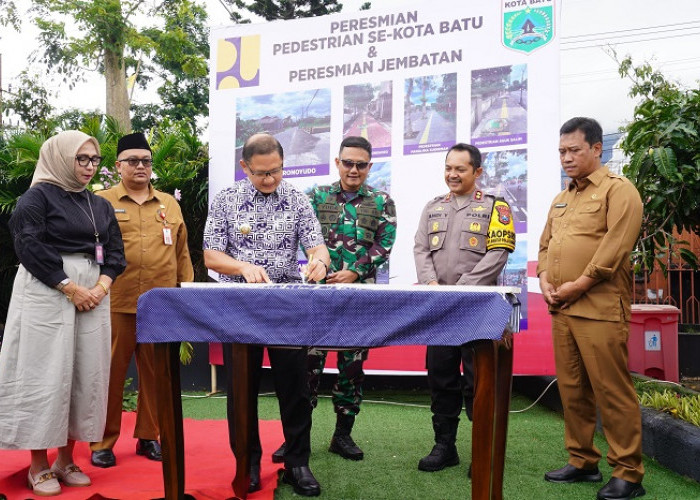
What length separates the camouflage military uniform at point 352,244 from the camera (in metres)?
3.75

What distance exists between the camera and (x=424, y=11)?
5.33 m

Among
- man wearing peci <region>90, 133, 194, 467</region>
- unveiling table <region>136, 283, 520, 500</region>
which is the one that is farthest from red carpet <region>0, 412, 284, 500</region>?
unveiling table <region>136, 283, 520, 500</region>

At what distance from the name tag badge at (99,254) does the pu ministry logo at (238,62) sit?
3.06m

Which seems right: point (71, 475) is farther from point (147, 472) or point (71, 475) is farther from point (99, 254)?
point (99, 254)

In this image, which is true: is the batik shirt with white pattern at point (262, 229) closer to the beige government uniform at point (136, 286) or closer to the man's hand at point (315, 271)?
the man's hand at point (315, 271)

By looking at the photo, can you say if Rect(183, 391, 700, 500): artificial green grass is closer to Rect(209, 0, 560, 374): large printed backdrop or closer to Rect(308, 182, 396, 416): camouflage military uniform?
Rect(308, 182, 396, 416): camouflage military uniform

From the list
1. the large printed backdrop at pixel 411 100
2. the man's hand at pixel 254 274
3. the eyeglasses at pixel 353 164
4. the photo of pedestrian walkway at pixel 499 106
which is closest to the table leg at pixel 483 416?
the man's hand at pixel 254 274

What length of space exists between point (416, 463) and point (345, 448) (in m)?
0.41

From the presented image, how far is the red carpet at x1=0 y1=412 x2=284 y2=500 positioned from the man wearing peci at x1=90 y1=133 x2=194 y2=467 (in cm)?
18

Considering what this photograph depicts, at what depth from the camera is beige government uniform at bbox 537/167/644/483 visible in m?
3.07

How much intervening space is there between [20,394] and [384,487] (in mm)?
1727

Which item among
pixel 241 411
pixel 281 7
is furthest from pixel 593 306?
pixel 281 7

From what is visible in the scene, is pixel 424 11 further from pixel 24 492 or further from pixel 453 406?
pixel 24 492

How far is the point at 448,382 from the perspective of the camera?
347cm
